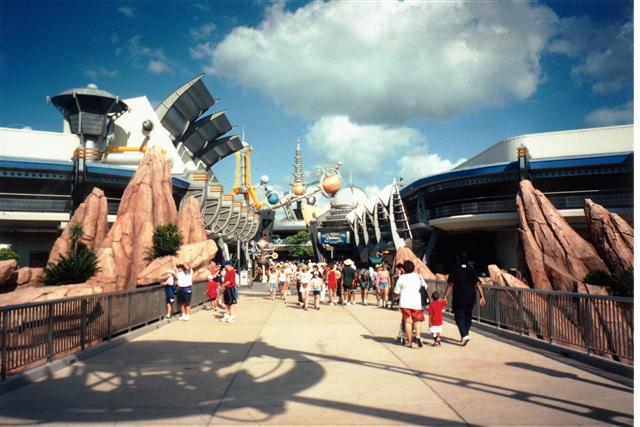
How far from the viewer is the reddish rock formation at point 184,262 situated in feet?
77.5

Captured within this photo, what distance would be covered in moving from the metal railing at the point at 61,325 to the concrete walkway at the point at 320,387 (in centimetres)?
47

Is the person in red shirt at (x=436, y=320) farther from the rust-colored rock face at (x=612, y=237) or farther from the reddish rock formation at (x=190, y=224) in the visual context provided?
the reddish rock formation at (x=190, y=224)

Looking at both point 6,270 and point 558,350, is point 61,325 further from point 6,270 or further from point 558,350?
point 6,270

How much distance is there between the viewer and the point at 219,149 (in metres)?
88.8

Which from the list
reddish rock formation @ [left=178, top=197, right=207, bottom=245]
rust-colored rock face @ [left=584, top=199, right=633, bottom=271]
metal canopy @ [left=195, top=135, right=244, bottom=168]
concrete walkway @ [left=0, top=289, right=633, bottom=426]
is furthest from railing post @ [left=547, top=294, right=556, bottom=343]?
metal canopy @ [left=195, top=135, right=244, bottom=168]

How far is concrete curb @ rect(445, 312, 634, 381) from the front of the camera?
690cm

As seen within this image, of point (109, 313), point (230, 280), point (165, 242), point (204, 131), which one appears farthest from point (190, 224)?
point (204, 131)

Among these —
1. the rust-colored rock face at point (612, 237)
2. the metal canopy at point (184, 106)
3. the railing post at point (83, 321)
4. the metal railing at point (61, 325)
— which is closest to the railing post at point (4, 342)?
the metal railing at point (61, 325)

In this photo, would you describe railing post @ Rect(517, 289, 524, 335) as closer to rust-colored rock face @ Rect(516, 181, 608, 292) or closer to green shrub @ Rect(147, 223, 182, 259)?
rust-colored rock face @ Rect(516, 181, 608, 292)

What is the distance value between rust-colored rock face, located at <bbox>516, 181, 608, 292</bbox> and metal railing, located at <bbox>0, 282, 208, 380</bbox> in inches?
902

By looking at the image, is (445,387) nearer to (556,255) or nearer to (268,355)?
(268,355)

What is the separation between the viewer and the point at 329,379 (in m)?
6.48

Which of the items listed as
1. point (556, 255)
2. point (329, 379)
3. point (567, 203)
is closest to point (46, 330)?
point (329, 379)

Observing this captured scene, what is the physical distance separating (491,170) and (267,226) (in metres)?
52.7
